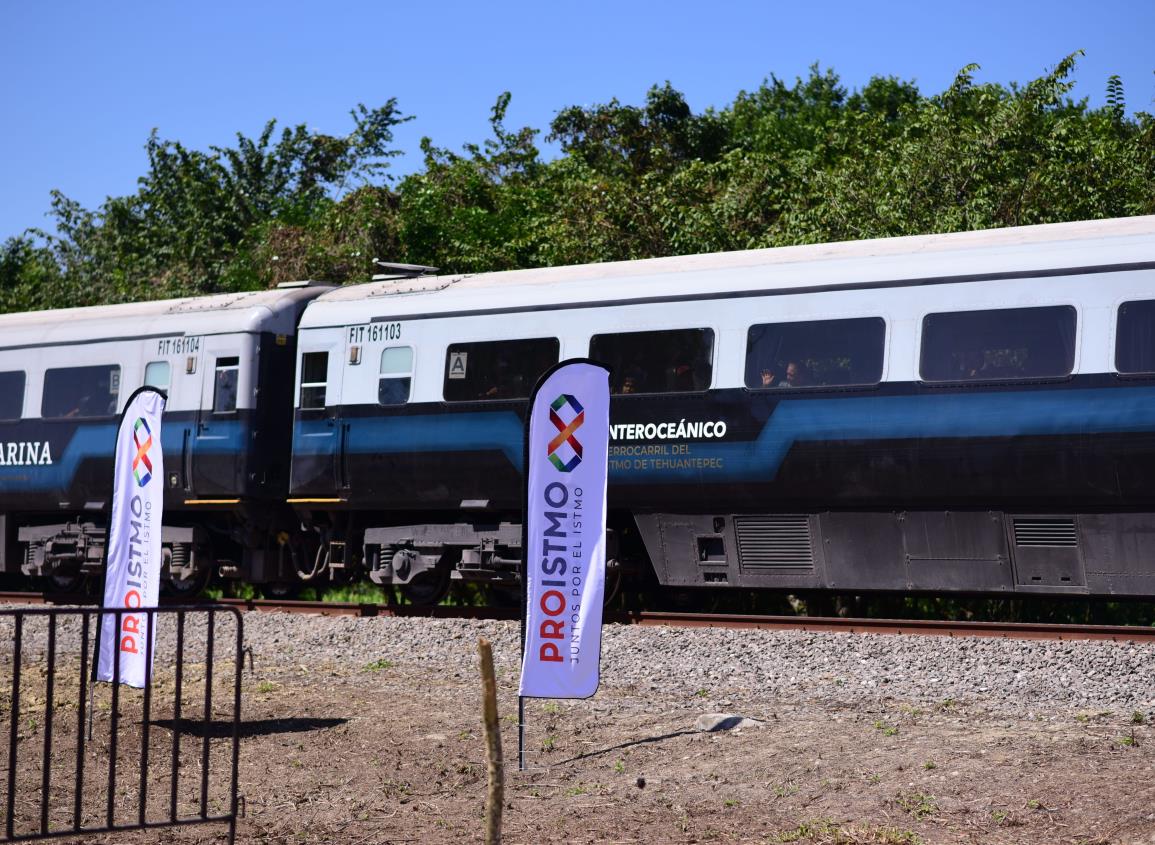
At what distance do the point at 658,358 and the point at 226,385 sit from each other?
5.89 meters

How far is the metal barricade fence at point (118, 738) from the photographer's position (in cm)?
686

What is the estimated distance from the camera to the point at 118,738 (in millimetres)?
9898

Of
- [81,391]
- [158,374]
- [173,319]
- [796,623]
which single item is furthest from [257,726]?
[81,391]

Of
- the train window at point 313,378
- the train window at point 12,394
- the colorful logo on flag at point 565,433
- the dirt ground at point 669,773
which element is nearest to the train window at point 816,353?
the dirt ground at point 669,773

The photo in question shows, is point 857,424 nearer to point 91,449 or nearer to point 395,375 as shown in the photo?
point 395,375

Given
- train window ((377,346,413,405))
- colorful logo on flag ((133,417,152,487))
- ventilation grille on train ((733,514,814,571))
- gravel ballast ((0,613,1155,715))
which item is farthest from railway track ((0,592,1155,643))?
colorful logo on flag ((133,417,152,487))

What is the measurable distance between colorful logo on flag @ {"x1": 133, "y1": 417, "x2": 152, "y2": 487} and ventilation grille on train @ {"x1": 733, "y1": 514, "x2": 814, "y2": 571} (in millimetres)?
6227

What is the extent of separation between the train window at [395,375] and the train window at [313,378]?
86 cm

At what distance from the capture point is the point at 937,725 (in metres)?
8.89

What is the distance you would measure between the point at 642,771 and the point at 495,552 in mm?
7101

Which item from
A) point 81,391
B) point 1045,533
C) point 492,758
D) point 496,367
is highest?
point 496,367

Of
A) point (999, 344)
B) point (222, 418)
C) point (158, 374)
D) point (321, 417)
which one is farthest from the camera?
point (158, 374)

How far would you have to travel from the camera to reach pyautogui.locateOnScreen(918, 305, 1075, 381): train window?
471 inches

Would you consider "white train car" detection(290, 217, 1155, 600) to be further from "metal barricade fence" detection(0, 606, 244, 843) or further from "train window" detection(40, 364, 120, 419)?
"train window" detection(40, 364, 120, 419)
